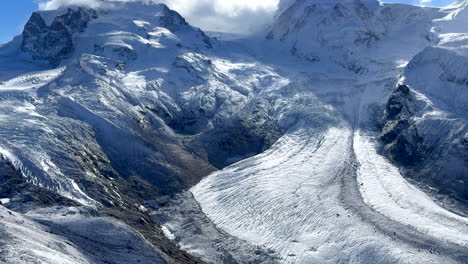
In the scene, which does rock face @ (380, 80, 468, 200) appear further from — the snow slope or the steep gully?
the snow slope

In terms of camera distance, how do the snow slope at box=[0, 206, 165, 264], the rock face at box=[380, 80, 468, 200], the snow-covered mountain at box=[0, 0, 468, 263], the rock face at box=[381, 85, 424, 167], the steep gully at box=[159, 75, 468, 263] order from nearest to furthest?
the snow slope at box=[0, 206, 165, 264] → the snow-covered mountain at box=[0, 0, 468, 263] → the steep gully at box=[159, 75, 468, 263] → the rock face at box=[380, 80, 468, 200] → the rock face at box=[381, 85, 424, 167]

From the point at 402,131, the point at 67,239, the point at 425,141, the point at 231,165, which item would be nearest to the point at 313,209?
the point at 231,165

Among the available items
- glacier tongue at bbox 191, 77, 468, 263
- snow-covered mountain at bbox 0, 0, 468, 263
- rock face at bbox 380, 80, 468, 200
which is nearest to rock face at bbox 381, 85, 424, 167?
rock face at bbox 380, 80, 468, 200

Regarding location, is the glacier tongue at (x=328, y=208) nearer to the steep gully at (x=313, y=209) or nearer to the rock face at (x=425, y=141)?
the steep gully at (x=313, y=209)

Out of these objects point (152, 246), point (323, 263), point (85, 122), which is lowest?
point (323, 263)

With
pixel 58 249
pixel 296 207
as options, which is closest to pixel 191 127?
pixel 296 207

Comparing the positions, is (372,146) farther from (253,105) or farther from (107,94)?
(107,94)

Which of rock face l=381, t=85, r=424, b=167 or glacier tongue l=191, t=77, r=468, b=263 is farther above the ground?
rock face l=381, t=85, r=424, b=167

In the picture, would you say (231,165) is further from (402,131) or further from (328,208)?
(402,131)
